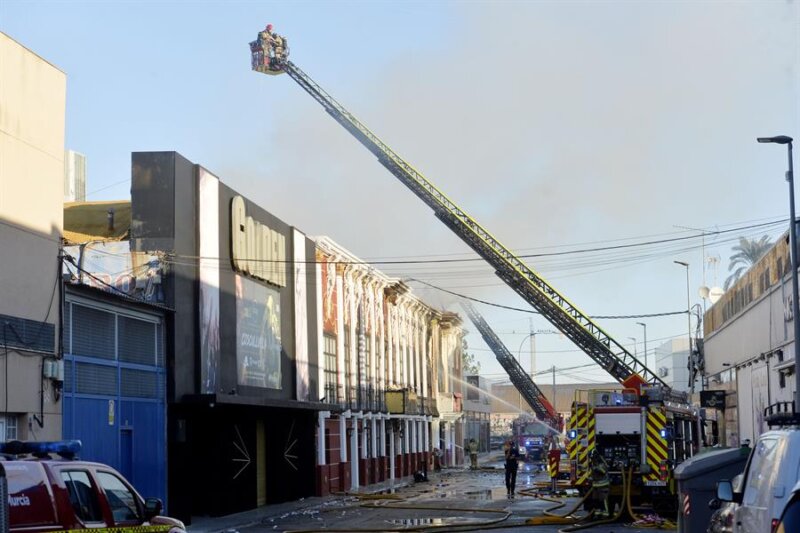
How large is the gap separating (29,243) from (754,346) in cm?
2485

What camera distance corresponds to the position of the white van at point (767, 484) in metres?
8.80

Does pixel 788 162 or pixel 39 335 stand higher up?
pixel 788 162

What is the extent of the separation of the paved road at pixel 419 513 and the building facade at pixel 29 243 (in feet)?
23.1

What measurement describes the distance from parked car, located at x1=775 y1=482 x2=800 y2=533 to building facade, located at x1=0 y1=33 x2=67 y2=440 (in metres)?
14.8

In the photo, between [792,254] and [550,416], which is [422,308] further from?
[792,254]

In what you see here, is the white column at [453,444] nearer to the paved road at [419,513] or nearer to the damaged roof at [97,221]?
the paved road at [419,513]

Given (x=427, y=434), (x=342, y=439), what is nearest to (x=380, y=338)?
(x=342, y=439)

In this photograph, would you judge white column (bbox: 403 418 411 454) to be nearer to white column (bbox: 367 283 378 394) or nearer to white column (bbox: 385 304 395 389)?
white column (bbox: 385 304 395 389)

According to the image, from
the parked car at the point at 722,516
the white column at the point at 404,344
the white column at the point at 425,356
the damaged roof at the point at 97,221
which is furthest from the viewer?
the white column at the point at 425,356

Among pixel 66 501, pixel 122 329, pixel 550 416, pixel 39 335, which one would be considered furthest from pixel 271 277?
pixel 550 416

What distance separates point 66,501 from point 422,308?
2080 inches

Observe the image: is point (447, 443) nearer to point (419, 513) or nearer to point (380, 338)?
point (380, 338)

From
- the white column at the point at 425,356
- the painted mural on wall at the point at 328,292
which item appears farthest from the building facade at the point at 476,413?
the painted mural on wall at the point at 328,292

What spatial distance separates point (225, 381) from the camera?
3000 cm
